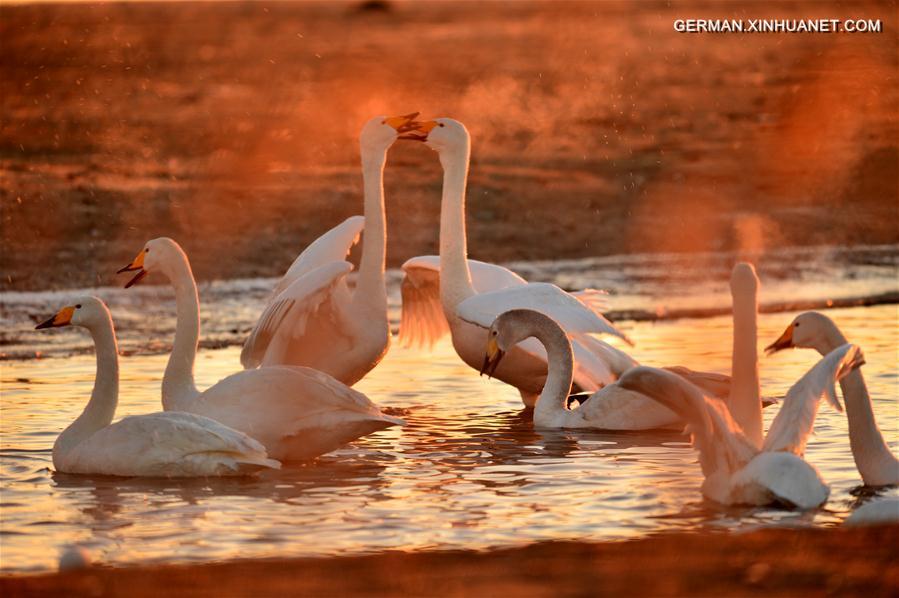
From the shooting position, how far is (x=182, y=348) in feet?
31.0

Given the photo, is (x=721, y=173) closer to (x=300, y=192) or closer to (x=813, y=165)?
(x=813, y=165)

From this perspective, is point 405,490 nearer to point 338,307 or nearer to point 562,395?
point 562,395

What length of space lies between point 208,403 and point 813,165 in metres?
14.4

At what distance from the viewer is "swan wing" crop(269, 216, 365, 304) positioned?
1096 cm

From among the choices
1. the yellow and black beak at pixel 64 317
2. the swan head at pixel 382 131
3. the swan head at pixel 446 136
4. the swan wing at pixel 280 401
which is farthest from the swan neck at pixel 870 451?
the swan head at pixel 446 136

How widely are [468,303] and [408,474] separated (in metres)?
2.22

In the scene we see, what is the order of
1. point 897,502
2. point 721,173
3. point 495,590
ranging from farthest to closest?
1. point 721,173
2. point 897,502
3. point 495,590

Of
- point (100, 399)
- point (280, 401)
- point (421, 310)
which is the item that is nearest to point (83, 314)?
point (100, 399)

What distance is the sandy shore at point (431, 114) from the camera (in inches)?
714

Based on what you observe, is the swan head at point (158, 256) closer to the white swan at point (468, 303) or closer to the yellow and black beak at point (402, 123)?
the white swan at point (468, 303)

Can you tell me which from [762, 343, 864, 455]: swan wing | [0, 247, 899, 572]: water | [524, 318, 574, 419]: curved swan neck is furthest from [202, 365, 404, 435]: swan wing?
[762, 343, 864, 455]: swan wing

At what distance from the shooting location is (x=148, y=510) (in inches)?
297

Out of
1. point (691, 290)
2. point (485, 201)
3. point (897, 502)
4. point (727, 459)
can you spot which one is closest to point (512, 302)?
point (727, 459)

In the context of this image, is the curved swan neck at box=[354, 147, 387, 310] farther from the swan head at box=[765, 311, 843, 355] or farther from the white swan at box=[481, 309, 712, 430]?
the swan head at box=[765, 311, 843, 355]
